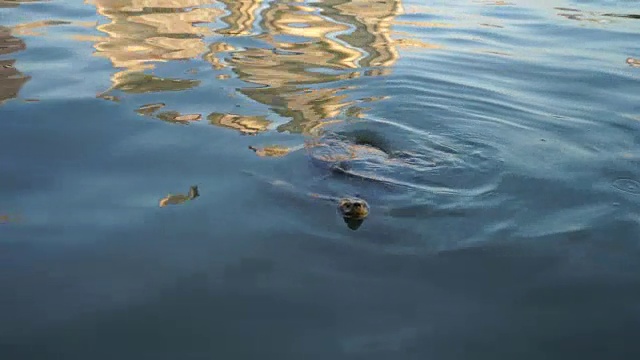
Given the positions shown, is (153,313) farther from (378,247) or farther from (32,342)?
(378,247)

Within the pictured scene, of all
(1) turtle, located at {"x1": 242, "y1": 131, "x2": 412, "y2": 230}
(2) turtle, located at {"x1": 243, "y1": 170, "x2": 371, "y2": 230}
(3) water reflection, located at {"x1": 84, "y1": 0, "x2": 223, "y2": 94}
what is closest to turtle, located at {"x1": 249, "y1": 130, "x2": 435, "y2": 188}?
(1) turtle, located at {"x1": 242, "y1": 131, "x2": 412, "y2": 230}

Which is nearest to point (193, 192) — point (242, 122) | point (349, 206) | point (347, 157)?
point (349, 206)

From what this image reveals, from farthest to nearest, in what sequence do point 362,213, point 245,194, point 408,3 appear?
point 408,3, point 245,194, point 362,213

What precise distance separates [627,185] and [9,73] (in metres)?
5.09

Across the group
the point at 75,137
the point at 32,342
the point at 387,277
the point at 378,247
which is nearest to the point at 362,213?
the point at 378,247

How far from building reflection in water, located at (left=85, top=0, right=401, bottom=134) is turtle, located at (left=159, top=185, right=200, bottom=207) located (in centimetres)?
113

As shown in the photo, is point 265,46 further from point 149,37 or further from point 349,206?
point 349,206

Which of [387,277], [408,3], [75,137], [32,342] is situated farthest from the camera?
[408,3]

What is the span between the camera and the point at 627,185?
422 centimetres

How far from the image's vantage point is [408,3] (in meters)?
10.5

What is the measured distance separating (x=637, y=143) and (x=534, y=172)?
107 cm

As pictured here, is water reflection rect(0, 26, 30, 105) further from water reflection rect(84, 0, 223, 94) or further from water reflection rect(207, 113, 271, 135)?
water reflection rect(207, 113, 271, 135)

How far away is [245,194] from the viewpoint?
A: 4.00 metres

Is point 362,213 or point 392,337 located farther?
point 362,213
